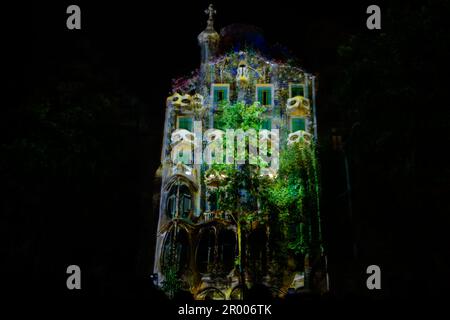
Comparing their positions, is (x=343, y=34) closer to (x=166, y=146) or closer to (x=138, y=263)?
(x=166, y=146)

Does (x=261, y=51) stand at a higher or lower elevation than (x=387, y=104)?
higher

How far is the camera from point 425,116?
17.5 metres

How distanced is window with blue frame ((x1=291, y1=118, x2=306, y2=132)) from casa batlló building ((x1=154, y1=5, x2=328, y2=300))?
5 cm

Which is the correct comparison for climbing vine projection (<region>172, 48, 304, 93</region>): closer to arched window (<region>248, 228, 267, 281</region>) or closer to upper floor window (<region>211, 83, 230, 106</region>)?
upper floor window (<region>211, 83, 230, 106</region>)

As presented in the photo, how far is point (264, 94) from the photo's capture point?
78.1 feet

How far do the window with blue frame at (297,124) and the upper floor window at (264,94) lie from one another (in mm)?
1344

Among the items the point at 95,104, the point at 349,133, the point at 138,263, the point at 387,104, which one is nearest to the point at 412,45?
the point at 387,104

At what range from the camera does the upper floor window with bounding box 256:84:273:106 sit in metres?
23.6

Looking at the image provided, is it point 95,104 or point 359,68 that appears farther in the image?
point 95,104

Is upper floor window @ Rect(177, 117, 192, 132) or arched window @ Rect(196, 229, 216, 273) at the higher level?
upper floor window @ Rect(177, 117, 192, 132)

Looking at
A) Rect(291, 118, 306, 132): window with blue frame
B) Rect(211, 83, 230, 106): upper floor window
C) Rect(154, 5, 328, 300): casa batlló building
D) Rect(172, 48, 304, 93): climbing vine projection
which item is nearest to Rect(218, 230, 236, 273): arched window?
Rect(154, 5, 328, 300): casa batlló building
